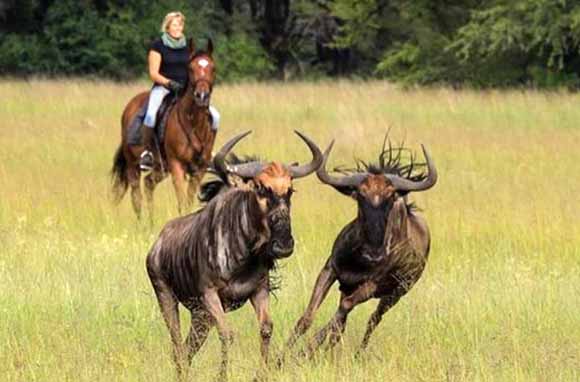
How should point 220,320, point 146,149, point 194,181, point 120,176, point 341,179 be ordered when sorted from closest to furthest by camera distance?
point 220,320, point 341,179, point 194,181, point 146,149, point 120,176

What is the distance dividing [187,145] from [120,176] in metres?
1.15

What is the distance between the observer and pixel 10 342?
347 inches

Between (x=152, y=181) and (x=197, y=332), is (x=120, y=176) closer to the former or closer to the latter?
(x=152, y=181)

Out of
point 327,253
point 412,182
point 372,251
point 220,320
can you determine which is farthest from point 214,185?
point 327,253

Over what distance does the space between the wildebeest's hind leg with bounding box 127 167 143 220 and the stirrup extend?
0.62 ft

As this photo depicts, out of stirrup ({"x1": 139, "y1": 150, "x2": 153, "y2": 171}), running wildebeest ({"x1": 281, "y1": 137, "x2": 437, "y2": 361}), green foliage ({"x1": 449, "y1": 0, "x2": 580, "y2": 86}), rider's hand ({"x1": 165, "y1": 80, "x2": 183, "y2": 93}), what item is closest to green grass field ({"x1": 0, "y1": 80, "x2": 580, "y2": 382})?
running wildebeest ({"x1": 281, "y1": 137, "x2": 437, "y2": 361})

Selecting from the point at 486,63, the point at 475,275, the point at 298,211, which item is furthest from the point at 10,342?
the point at 486,63

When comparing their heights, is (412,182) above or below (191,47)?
above

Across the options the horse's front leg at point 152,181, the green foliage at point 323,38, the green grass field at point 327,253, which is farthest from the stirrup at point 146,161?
the green foliage at point 323,38

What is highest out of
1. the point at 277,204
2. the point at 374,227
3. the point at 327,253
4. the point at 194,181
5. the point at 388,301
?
the point at 277,204

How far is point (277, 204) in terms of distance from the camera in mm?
7914

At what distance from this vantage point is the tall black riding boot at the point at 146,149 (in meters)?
15.5

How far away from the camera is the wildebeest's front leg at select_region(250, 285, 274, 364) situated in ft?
26.6

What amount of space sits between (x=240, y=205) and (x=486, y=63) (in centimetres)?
2866
